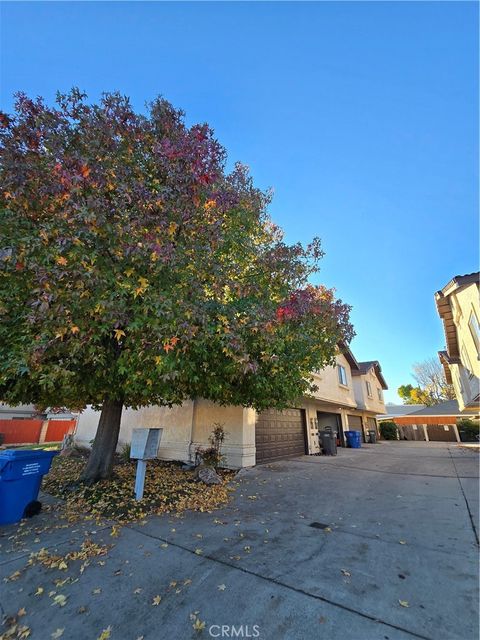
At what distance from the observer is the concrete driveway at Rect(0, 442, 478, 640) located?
2625mm

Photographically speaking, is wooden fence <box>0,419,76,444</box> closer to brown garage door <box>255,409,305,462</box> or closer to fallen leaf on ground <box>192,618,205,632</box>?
brown garage door <box>255,409,305,462</box>

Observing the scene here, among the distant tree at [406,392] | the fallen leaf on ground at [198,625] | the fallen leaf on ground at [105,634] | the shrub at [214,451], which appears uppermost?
the distant tree at [406,392]

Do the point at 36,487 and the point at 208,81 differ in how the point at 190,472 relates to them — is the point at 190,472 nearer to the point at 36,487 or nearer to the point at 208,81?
the point at 36,487

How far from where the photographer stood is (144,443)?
6.35 metres

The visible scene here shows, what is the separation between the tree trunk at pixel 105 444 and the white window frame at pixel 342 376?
14.4 m

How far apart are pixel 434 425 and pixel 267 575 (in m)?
32.2

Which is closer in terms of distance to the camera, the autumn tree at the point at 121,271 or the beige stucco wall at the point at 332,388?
the autumn tree at the point at 121,271

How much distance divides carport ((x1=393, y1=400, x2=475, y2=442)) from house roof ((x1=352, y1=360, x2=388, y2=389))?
4.88 meters

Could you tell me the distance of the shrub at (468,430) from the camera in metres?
26.8

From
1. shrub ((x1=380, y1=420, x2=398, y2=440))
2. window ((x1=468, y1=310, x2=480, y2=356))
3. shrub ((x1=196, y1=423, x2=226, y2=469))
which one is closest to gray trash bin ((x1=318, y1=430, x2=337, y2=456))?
shrub ((x1=196, y1=423, x2=226, y2=469))

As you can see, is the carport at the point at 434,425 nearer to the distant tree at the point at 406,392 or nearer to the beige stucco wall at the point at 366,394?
the beige stucco wall at the point at 366,394

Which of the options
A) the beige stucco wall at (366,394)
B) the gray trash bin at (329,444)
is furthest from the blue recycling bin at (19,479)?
the beige stucco wall at (366,394)

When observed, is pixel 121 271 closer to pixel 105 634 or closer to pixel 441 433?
pixel 105 634

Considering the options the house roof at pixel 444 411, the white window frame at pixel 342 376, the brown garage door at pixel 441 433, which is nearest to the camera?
the white window frame at pixel 342 376
